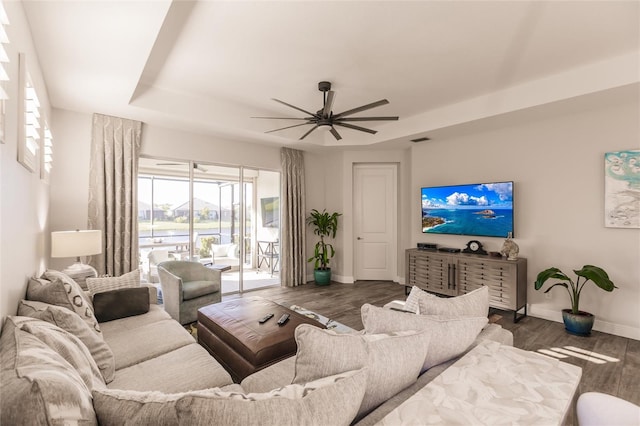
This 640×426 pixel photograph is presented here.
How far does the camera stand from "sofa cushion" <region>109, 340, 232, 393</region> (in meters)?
1.59

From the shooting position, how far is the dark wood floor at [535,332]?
2385 mm

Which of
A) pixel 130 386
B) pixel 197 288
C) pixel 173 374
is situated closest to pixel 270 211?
pixel 197 288

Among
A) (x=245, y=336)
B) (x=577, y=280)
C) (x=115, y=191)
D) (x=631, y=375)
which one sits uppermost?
(x=115, y=191)

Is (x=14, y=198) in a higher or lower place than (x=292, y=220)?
higher

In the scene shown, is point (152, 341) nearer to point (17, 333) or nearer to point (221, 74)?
point (17, 333)

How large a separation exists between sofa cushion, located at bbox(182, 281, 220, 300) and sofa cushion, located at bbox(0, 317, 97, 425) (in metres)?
2.54

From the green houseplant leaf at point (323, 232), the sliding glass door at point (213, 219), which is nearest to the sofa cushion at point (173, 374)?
the sliding glass door at point (213, 219)

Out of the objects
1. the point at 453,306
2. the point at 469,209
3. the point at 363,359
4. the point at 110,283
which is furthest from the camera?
the point at 469,209

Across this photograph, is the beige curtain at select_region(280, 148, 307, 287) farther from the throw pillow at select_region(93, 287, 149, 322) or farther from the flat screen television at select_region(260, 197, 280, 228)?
the throw pillow at select_region(93, 287, 149, 322)

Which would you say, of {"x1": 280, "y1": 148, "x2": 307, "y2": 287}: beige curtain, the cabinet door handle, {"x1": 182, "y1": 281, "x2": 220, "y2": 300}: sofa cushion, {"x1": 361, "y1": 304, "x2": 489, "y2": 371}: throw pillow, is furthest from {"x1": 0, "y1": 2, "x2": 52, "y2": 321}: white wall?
the cabinet door handle

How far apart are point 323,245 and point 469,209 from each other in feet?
8.86

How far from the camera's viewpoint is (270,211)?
5.64 meters

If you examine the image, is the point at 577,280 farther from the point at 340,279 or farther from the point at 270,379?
the point at 270,379

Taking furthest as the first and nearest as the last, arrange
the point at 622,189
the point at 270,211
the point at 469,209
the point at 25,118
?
the point at 270,211 < the point at 469,209 < the point at 622,189 < the point at 25,118
